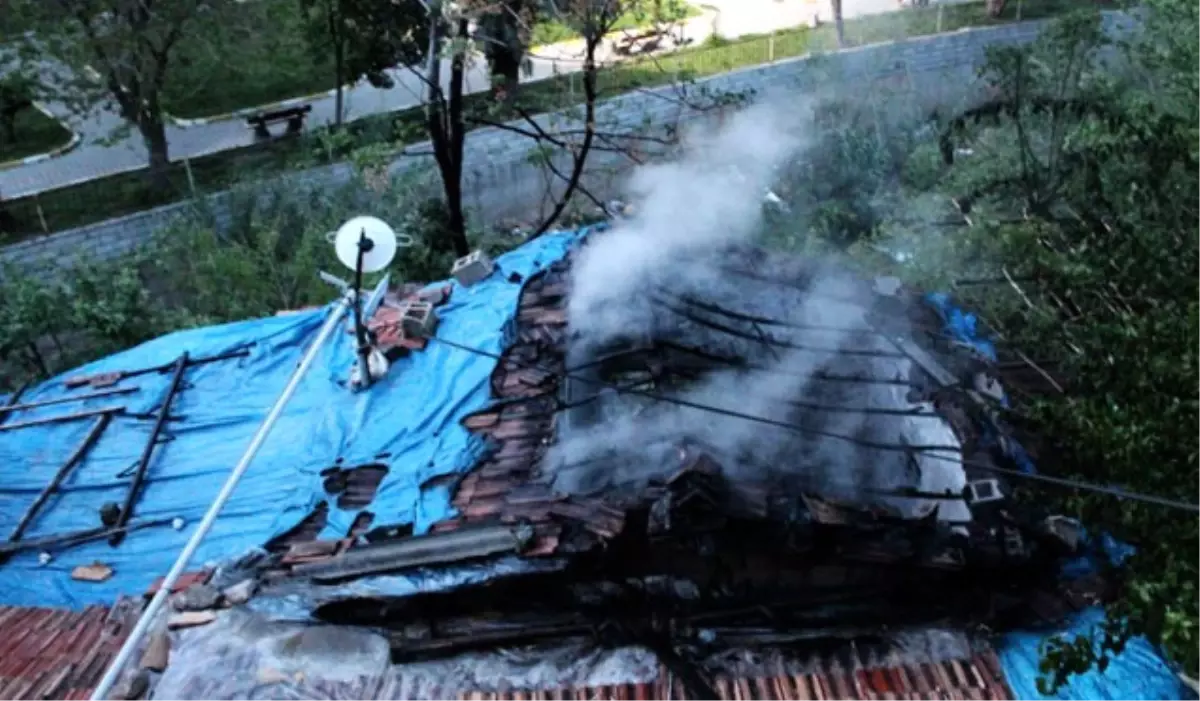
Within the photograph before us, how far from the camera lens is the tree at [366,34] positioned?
1766 centimetres

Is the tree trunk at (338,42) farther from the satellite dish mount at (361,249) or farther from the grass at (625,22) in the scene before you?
the satellite dish mount at (361,249)

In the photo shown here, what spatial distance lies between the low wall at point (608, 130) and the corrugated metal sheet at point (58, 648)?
34.7 ft

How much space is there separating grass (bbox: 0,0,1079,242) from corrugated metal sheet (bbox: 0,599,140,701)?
10157mm

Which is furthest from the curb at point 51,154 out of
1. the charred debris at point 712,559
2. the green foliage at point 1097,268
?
the charred debris at point 712,559

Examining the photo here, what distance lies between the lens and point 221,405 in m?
9.86

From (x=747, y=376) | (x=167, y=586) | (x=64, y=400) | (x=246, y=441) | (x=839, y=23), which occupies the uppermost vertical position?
(x=839, y=23)

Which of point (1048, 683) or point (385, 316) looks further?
point (385, 316)

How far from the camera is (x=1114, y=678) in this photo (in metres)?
6.01

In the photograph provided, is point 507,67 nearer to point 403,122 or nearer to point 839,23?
point 403,122

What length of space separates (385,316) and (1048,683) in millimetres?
7086

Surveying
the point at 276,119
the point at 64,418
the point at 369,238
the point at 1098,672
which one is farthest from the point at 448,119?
the point at 1098,672

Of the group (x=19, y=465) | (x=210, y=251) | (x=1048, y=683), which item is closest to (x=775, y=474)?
(x=1048, y=683)

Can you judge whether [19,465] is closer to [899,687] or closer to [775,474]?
[775,474]

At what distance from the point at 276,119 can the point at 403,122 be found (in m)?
3.26
